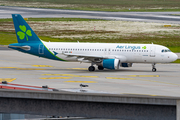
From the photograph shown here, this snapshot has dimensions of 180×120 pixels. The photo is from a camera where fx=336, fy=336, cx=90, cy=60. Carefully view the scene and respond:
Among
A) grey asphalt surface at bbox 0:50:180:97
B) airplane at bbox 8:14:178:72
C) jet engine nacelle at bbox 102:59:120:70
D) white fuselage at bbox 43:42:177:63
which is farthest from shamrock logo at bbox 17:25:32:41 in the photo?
jet engine nacelle at bbox 102:59:120:70

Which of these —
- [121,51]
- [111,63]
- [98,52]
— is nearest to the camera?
[111,63]

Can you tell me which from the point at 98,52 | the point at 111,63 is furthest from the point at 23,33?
the point at 111,63

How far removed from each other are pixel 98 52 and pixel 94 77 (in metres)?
7.38

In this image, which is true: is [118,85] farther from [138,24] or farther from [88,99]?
[138,24]

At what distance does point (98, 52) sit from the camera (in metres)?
52.8

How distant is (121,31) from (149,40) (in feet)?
64.1

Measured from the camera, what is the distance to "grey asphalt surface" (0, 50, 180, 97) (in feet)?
123

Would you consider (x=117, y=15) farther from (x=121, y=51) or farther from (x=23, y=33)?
(x=121, y=51)

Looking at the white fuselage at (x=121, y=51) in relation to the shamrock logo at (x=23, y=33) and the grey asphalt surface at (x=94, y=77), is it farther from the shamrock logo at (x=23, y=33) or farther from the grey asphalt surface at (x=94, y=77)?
the shamrock logo at (x=23, y=33)

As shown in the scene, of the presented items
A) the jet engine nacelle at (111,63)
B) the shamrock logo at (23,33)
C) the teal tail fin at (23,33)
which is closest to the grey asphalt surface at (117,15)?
the jet engine nacelle at (111,63)

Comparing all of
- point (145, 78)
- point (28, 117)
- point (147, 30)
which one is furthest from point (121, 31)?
point (28, 117)

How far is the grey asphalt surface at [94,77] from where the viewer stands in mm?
37375

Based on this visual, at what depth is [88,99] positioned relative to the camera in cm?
2944

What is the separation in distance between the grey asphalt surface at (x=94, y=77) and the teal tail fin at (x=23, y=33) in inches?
179
